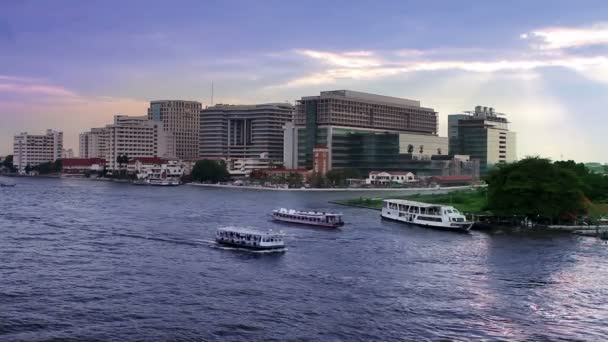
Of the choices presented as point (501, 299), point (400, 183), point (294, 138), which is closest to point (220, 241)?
point (501, 299)

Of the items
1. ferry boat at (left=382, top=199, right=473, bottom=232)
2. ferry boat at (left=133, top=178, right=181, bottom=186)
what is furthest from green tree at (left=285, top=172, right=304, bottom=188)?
ferry boat at (left=382, top=199, right=473, bottom=232)

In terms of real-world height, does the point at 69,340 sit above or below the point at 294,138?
below

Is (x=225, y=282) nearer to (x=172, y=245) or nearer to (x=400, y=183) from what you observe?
(x=172, y=245)

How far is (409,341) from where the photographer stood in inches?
1078

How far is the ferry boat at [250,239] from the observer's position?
1885 inches

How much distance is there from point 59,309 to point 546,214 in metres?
49.5

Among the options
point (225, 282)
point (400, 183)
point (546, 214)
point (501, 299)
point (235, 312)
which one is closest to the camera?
point (235, 312)

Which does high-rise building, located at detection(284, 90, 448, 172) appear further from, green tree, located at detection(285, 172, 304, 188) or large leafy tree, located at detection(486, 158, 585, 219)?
large leafy tree, located at detection(486, 158, 585, 219)

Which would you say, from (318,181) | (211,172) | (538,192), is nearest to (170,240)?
(538,192)

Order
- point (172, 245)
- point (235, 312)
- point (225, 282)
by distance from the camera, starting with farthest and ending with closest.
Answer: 1. point (172, 245)
2. point (225, 282)
3. point (235, 312)

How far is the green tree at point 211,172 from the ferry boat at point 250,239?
119378 mm

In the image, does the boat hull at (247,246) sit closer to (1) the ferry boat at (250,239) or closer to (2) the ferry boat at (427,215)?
(1) the ferry boat at (250,239)

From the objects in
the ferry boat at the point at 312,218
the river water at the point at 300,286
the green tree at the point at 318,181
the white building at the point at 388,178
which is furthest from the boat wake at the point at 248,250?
the white building at the point at 388,178

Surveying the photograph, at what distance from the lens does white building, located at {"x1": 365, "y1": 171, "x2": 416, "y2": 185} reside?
6432 inches
